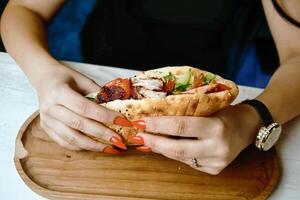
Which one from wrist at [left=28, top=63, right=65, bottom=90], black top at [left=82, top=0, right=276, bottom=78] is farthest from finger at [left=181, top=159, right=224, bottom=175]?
black top at [left=82, top=0, right=276, bottom=78]

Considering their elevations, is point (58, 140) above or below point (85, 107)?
below

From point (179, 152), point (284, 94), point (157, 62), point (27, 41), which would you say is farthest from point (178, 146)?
point (157, 62)

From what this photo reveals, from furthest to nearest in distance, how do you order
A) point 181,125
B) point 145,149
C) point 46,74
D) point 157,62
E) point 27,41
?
point 157,62, point 27,41, point 46,74, point 145,149, point 181,125

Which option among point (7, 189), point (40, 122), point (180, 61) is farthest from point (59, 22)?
point (7, 189)

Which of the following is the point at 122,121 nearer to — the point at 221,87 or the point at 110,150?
the point at 110,150

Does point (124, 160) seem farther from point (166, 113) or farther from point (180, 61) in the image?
point (180, 61)

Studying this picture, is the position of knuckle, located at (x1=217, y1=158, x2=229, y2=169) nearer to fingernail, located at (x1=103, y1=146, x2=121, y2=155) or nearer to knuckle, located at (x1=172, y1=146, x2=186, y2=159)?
knuckle, located at (x1=172, y1=146, x2=186, y2=159)

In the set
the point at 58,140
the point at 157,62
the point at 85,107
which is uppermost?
the point at 85,107
